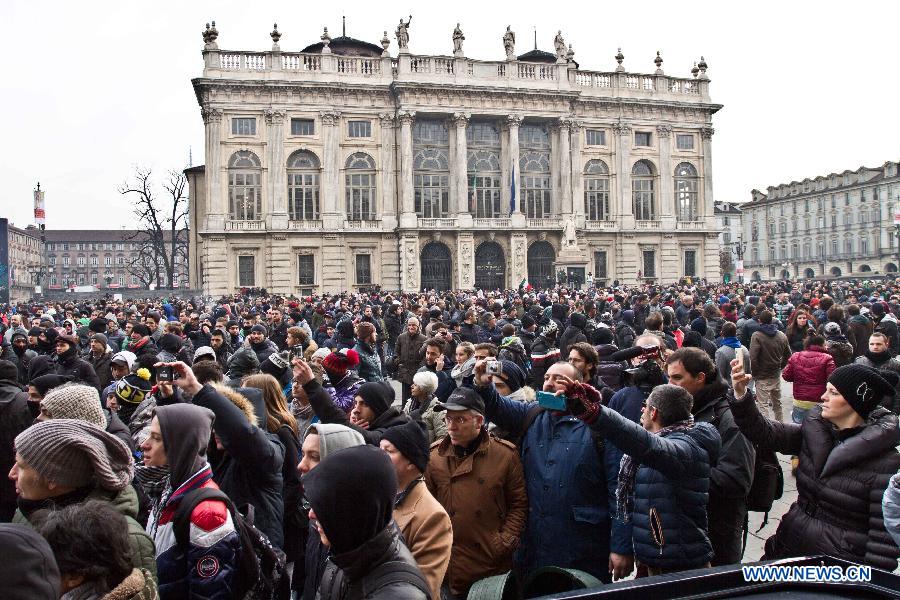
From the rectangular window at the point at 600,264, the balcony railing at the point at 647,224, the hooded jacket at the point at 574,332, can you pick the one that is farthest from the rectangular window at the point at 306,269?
the hooded jacket at the point at 574,332

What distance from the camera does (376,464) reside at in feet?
8.58

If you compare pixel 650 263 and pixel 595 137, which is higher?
pixel 595 137

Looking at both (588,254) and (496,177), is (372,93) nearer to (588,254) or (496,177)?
(496,177)

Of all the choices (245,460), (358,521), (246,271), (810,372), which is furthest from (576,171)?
(358,521)

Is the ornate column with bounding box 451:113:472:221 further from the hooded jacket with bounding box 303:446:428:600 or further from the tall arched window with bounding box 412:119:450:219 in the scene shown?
the hooded jacket with bounding box 303:446:428:600

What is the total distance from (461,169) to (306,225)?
32.4ft

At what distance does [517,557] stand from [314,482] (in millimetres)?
2579

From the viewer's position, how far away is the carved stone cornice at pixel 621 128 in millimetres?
45281

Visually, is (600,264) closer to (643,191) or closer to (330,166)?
(643,191)

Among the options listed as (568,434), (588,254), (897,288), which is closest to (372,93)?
(588,254)

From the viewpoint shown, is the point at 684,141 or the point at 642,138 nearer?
the point at 642,138

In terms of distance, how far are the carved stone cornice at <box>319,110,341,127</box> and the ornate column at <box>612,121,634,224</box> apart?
18.0 metres

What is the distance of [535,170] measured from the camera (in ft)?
146

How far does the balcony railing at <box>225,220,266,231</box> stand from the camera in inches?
1559
